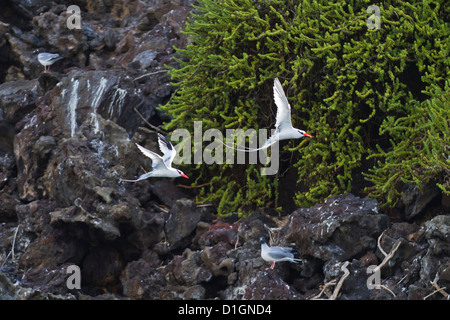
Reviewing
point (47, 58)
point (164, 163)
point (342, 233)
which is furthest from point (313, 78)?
point (47, 58)

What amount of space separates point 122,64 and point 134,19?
1.66 metres

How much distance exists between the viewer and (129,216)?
11172mm

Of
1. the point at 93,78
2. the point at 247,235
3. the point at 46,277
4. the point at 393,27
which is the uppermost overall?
the point at 393,27

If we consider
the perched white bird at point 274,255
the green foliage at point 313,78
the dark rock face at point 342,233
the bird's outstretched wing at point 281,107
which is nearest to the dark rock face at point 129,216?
the dark rock face at point 342,233

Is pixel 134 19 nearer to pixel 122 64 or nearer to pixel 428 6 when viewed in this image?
pixel 122 64

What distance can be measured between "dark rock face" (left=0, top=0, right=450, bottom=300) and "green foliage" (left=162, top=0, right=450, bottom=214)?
77cm

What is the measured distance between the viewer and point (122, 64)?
48.5 feet

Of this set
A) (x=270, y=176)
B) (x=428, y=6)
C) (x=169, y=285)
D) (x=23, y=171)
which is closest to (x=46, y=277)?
(x=169, y=285)

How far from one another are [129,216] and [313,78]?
10.6ft

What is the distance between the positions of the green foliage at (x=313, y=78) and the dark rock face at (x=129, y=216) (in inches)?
30.4

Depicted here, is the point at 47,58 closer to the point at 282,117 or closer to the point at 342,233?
the point at 282,117

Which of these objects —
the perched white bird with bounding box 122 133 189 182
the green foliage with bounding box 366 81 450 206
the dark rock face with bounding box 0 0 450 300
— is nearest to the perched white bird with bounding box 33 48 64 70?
the dark rock face with bounding box 0 0 450 300

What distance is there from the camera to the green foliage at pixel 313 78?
10.9 metres
